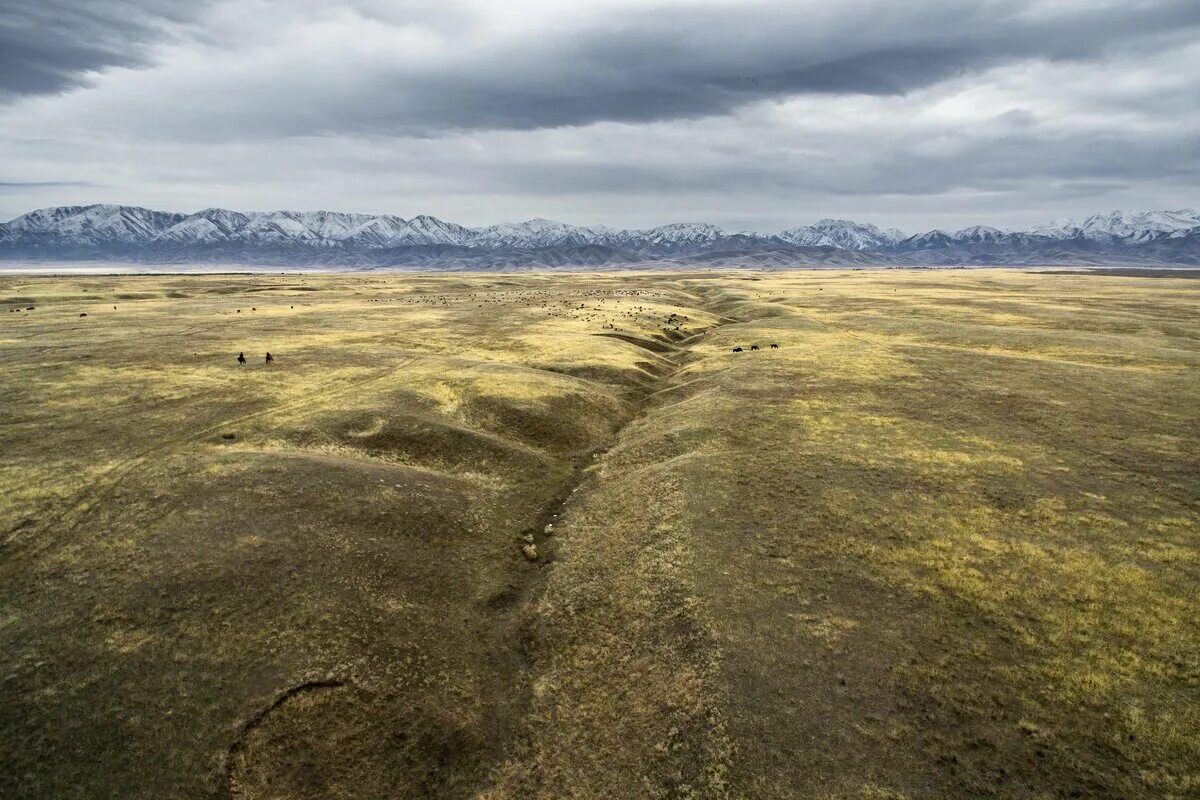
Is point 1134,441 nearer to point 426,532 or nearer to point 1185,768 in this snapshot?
point 1185,768

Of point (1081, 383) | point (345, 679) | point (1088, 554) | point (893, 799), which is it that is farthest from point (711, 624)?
point (1081, 383)

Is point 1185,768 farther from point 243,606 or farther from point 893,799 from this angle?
point 243,606

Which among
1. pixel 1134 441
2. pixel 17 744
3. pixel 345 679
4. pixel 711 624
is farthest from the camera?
pixel 1134 441

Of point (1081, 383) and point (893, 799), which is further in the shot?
point (1081, 383)

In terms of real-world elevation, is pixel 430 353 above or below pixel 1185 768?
above

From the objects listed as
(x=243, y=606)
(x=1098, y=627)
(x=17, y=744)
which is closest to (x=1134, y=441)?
(x=1098, y=627)

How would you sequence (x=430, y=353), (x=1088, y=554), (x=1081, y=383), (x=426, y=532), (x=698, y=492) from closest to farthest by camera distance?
(x=1088, y=554)
(x=426, y=532)
(x=698, y=492)
(x=1081, y=383)
(x=430, y=353)
